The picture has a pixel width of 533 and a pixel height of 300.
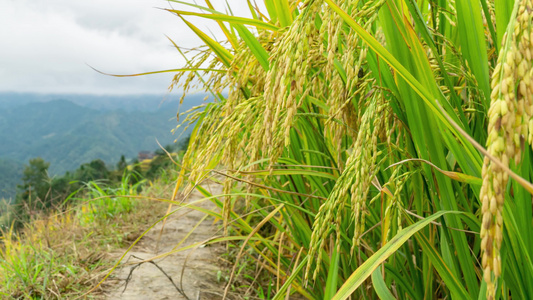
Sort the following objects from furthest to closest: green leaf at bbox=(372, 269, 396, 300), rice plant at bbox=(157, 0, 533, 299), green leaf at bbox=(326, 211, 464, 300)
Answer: green leaf at bbox=(372, 269, 396, 300) → green leaf at bbox=(326, 211, 464, 300) → rice plant at bbox=(157, 0, 533, 299)

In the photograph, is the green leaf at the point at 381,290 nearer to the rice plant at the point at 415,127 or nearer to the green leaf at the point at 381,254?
the rice plant at the point at 415,127

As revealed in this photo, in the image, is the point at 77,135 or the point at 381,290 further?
the point at 77,135

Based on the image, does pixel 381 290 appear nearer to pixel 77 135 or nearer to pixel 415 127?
pixel 415 127

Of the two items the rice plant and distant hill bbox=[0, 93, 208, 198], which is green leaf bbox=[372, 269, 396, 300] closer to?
the rice plant

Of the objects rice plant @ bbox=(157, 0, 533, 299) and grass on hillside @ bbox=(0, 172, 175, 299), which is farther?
grass on hillside @ bbox=(0, 172, 175, 299)

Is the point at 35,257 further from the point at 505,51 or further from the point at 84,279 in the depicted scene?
the point at 505,51

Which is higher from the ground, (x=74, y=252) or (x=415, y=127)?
(x=415, y=127)

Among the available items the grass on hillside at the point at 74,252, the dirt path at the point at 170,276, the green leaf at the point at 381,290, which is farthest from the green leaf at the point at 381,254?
the dirt path at the point at 170,276

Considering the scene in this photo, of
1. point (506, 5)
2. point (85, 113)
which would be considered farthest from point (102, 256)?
point (85, 113)

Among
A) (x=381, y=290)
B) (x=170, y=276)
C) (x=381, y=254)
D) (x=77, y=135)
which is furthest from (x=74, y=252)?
(x=77, y=135)

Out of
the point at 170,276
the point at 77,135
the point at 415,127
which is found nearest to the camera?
the point at 415,127

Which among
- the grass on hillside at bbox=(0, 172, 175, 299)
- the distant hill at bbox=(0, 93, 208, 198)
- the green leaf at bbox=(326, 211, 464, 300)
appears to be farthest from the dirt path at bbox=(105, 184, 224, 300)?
the distant hill at bbox=(0, 93, 208, 198)

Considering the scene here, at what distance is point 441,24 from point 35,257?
239 centimetres

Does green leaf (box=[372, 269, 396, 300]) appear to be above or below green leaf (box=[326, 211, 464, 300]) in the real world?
below
